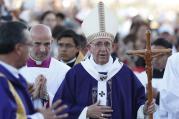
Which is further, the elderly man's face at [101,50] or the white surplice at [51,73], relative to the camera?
the white surplice at [51,73]

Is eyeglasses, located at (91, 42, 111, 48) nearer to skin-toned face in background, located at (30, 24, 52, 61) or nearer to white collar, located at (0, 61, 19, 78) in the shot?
skin-toned face in background, located at (30, 24, 52, 61)

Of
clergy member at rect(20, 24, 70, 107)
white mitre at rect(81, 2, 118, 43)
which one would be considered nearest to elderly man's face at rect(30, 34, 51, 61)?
clergy member at rect(20, 24, 70, 107)

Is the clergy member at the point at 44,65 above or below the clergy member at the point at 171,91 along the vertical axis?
above

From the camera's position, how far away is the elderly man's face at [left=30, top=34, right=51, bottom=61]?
9.76m

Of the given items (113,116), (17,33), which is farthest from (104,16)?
(17,33)

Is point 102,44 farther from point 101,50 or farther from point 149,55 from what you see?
point 149,55

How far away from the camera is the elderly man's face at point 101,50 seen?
9.07 meters

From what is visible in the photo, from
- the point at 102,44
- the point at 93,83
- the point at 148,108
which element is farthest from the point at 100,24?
the point at 148,108

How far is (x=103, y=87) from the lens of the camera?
9.21 metres

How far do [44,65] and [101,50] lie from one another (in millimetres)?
1252

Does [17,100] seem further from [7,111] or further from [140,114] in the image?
[140,114]

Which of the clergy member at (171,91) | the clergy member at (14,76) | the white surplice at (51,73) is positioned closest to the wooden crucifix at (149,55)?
the clergy member at (171,91)

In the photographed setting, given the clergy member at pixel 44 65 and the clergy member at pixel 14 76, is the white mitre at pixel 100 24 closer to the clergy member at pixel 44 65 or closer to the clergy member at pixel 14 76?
the clergy member at pixel 44 65

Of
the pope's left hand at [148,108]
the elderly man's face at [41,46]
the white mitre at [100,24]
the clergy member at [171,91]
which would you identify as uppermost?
the white mitre at [100,24]
